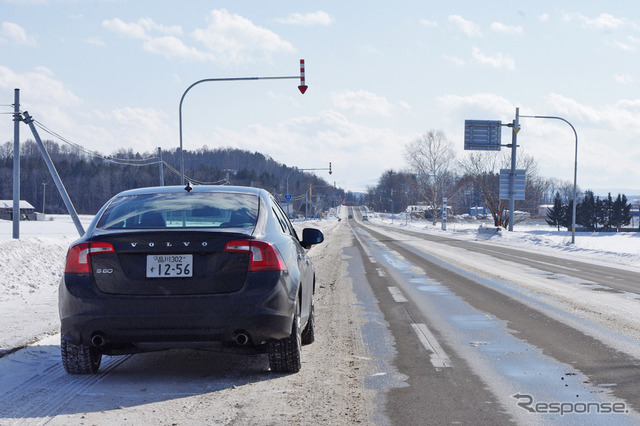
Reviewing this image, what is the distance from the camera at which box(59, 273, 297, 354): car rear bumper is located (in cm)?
452

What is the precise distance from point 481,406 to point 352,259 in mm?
16631

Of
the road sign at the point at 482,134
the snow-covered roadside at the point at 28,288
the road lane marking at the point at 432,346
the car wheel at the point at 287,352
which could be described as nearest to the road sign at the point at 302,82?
the snow-covered roadside at the point at 28,288

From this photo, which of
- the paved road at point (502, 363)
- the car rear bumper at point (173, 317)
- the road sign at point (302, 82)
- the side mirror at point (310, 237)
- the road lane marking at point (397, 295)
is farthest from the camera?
the road sign at point (302, 82)

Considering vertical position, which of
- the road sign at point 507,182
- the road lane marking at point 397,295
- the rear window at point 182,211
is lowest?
the road lane marking at point 397,295

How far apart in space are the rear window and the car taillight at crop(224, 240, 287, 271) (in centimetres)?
32

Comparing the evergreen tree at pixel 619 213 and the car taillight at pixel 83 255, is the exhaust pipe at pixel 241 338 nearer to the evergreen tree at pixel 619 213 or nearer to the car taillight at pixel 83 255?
the car taillight at pixel 83 255

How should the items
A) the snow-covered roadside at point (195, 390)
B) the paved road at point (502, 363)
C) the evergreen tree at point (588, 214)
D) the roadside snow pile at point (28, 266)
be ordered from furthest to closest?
1. the evergreen tree at point (588, 214)
2. the roadside snow pile at point (28, 266)
3. the paved road at point (502, 363)
4. the snow-covered roadside at point (195, 390)

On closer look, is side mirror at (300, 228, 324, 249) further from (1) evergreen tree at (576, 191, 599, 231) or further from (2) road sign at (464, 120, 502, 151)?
(1) evergreen tree at (576, 191, 599, 231)

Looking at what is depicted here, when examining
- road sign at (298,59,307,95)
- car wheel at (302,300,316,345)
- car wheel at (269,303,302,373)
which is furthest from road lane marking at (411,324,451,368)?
road sign at (298,59,307,95)

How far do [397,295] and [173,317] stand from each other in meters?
6.88

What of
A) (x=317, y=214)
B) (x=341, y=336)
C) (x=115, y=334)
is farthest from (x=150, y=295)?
(x=317, y=214)

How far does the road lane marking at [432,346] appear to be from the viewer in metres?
5.61

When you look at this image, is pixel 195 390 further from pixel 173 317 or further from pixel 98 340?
pixel 98 340

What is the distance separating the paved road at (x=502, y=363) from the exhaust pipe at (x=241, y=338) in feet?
3.75
